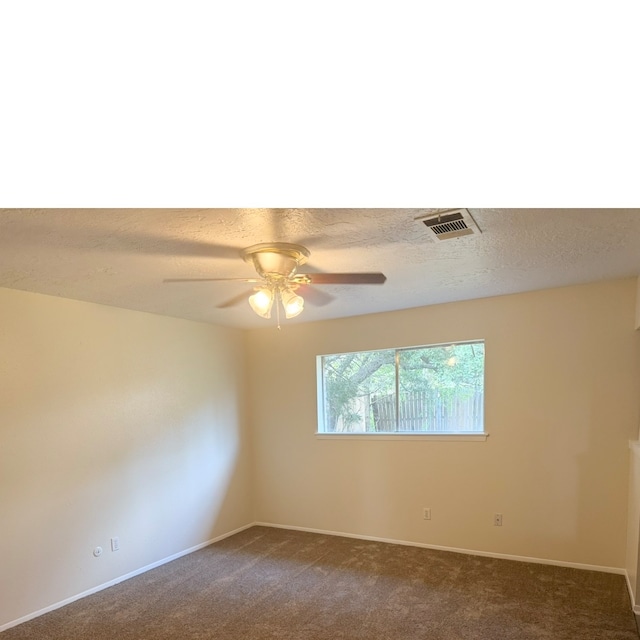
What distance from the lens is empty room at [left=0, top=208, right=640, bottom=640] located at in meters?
2.39

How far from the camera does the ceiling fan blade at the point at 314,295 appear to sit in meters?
3.26

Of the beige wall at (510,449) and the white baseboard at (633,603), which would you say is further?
the beige wall at (510,449)

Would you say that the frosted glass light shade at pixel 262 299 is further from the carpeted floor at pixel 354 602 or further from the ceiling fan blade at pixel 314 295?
the carpeted floor at pixel 354 602

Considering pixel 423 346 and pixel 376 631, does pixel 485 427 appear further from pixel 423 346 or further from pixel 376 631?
pixel 376 631

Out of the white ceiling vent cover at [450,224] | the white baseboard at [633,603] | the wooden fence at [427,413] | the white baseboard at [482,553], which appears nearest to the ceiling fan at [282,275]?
the white ceiling vent cover at [450,224]

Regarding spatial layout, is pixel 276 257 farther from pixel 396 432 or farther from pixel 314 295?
pixel 396 432

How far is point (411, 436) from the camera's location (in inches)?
166

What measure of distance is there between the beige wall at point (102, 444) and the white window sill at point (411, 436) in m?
1.22

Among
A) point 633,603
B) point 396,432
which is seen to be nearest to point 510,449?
point 396,432

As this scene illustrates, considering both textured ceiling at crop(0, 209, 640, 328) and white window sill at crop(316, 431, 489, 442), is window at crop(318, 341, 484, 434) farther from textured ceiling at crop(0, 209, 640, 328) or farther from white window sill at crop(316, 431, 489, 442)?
textured ceiling at crop(0, 209, 640, 328)

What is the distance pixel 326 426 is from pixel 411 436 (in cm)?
104

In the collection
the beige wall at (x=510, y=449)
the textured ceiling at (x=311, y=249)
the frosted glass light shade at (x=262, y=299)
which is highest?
the textured ceiling at (x=311, y=249)
